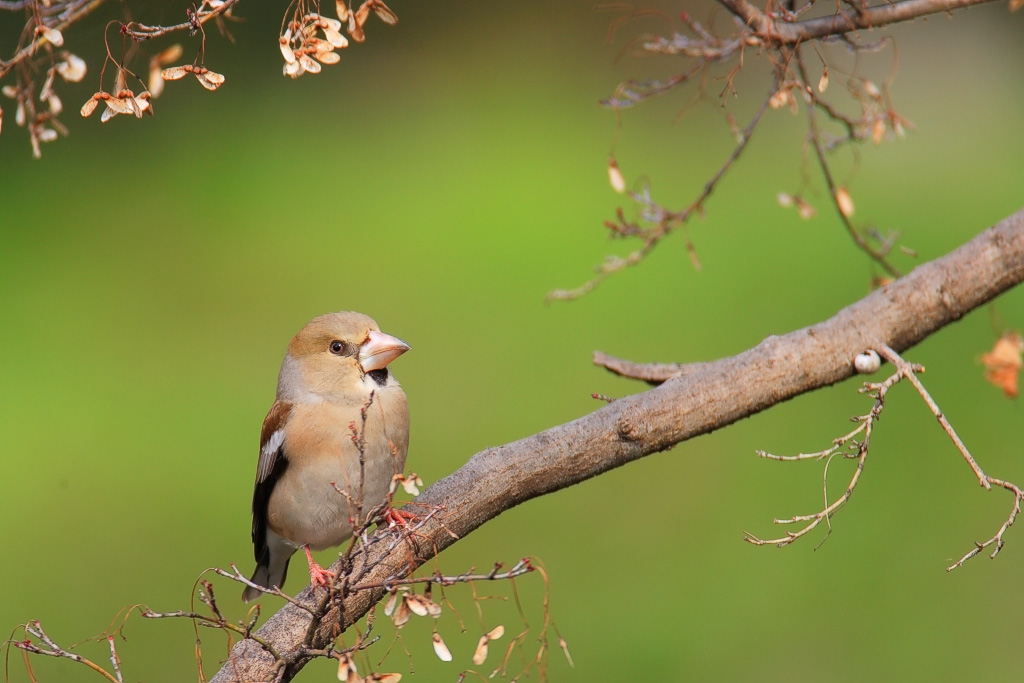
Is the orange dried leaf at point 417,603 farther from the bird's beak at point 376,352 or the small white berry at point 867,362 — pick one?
the small white berry at point 867,362

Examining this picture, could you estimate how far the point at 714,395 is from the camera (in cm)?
277

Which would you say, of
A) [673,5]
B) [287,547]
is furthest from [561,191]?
[287,547]

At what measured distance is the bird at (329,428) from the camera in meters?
2.92

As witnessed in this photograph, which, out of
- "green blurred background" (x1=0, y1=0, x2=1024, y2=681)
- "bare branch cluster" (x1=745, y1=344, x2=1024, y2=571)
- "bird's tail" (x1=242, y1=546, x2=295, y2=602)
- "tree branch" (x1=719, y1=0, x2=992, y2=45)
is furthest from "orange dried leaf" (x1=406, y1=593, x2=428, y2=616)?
"green blurred background" (x1=0, y1=0, x2=1024, y2=681)

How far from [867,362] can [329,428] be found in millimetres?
1497

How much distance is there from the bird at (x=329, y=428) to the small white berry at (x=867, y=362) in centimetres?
125

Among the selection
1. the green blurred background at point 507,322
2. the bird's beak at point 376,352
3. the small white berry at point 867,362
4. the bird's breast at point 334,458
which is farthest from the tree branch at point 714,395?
the green blurred background at point 507,322

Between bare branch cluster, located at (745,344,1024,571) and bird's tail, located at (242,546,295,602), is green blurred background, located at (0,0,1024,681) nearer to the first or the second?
bird's tail, located at (242,546,295,602)

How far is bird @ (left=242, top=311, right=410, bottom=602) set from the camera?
2918mm

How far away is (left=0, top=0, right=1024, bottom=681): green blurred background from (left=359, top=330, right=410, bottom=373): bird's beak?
92.8 inches

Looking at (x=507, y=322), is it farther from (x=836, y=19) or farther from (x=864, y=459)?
(x=864, y=459)

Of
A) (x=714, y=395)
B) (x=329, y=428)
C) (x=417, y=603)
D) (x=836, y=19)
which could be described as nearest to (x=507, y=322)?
(x=329, y=428)

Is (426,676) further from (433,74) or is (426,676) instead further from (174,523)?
(433,74)

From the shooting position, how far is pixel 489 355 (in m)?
7.33
